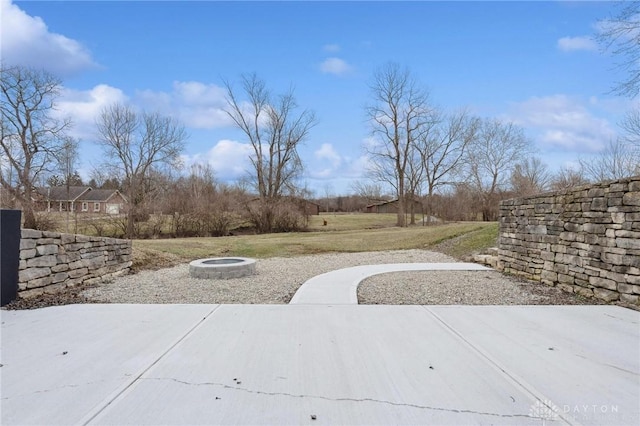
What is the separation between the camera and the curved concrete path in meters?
5.57

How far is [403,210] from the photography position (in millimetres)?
31516

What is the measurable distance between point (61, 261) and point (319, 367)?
5214 millimetres

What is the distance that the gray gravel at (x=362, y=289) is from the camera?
571 cm

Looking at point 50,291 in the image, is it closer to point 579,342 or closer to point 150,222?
point 579,342

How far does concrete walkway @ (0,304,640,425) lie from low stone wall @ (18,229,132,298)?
935 millimetres

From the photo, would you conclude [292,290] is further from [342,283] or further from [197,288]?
[197,288]

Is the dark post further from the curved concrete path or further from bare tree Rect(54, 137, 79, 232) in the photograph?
bare tree Rect(54, 137, 79, 232)

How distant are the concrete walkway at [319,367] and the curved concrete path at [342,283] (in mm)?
832

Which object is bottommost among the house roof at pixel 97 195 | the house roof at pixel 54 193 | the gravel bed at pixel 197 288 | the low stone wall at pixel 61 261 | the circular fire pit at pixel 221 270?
the gravel bed at pixel 197 288

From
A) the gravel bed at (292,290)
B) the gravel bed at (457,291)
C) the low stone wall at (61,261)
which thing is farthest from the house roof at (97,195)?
the gravel bed at (457,291)

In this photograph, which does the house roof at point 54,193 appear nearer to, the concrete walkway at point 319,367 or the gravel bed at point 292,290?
the gravel bed at point 292,290

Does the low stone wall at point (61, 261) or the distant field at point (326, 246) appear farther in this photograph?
the distant field at point (326, 246)

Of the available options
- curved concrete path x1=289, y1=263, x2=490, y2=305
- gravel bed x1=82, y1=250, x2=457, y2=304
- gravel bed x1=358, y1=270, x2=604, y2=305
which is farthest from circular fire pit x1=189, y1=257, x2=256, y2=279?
gravel bed x1=358, y1=270, x2=604, y2=305

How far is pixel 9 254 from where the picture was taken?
4977 millimetres
